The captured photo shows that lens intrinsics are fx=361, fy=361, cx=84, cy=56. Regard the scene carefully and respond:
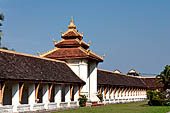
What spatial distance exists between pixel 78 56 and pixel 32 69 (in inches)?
317

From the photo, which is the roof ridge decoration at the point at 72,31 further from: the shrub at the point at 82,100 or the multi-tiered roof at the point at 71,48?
the shrub at the point at 82,100

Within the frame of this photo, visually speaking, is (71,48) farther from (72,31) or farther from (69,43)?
(72,31)

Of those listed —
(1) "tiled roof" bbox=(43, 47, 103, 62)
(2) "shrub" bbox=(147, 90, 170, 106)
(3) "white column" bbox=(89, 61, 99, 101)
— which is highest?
(1) "tiled roof" bbox=(43, 47, 103, 62)

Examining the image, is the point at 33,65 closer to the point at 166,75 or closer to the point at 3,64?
the point at 3,64

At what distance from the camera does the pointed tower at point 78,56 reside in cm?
3388

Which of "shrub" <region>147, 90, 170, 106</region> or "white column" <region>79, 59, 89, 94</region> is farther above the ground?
"white column" <region>79, 59, 89, 94</region>

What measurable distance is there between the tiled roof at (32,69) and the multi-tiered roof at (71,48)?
127 centimetres

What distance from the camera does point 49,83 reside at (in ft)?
89.6

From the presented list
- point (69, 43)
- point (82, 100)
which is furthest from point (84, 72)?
point (69, 43)

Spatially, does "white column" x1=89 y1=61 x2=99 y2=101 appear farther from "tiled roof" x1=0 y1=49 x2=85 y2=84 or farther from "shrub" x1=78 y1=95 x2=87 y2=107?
"tiled roof" x1=0 y1=49 x2=85 y2=84

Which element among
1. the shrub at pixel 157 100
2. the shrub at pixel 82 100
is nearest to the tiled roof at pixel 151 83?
the shrub at pixel 157 100

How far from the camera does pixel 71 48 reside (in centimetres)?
3534

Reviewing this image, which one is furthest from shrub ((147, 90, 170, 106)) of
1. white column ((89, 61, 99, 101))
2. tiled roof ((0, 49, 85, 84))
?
tiled roof ((0, 49, 85, 84))

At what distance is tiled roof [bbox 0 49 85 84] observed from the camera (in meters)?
23.0
